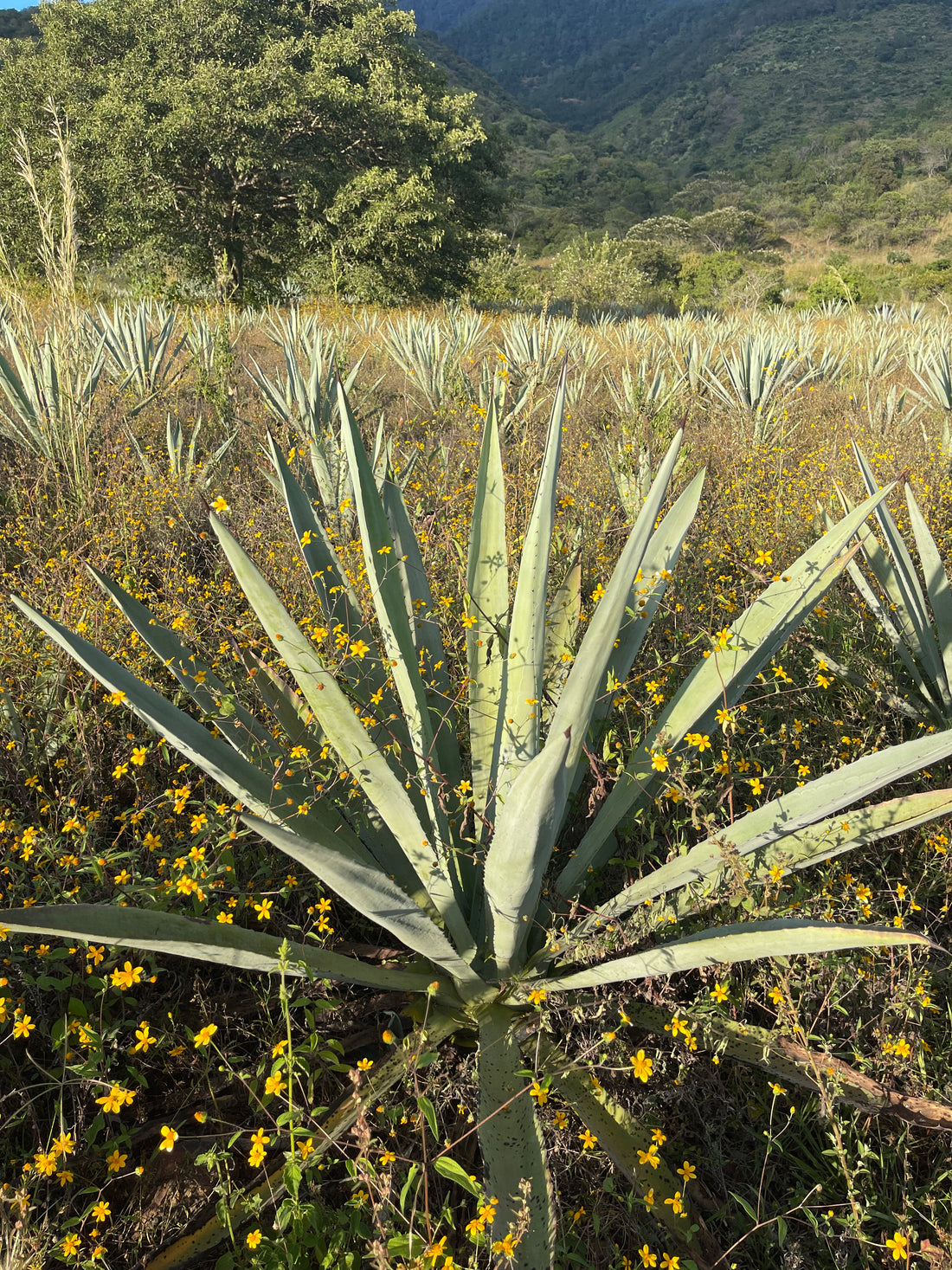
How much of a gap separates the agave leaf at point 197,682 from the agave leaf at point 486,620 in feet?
1.47

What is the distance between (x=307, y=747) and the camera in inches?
64.2

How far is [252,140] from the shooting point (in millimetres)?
14453

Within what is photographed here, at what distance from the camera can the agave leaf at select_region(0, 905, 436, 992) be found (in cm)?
95

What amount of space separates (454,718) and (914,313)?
43.3ft

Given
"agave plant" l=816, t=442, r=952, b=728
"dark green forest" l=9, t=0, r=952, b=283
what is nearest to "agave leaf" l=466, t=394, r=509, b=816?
"agave plant" l=816, t=442, r=952, b=728

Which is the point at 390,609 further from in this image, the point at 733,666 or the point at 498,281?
the point at 498,281

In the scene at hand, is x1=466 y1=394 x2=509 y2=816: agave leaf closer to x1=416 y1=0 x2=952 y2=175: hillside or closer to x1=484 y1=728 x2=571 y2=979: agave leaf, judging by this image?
x1=484 y1=728 x2=571 y2=979: agave leaf

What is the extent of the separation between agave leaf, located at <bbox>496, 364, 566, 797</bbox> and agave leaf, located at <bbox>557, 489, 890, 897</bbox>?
0.87ft

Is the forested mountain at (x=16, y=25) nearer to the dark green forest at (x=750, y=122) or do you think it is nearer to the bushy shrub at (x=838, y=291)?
the dark green forest at (x=750, y=122)

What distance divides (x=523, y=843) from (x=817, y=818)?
0.54 meters

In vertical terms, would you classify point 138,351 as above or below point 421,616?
above

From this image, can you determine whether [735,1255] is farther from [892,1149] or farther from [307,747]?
[307,747]

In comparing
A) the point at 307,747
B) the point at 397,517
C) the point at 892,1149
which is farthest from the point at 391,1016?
the point at 397,517

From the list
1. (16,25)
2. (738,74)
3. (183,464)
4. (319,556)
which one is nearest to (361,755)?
(319,556)
